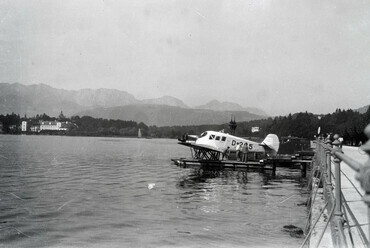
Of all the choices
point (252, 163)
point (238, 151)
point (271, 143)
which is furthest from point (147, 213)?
point (271, 143)

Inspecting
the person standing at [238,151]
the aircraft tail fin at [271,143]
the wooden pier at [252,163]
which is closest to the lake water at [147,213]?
the wooden pier at [252,163]

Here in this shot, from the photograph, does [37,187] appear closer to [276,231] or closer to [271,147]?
[276,231]

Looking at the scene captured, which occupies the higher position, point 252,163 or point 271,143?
point 271,143

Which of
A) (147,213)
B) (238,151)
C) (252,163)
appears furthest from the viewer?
(238,151)

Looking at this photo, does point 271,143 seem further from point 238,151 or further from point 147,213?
point 147,213

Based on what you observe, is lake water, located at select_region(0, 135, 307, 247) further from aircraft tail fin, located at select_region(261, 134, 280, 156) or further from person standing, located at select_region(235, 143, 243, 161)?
aircraft tail fin, located at select_region(261, 134, 280, 156)

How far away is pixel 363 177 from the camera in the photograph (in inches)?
67.4

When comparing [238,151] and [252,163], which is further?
[238,151]

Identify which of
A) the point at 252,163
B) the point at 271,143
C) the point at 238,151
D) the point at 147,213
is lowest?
the point at 147,213

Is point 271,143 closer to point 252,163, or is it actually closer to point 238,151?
point 238,151

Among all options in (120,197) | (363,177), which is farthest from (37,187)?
(363,177)

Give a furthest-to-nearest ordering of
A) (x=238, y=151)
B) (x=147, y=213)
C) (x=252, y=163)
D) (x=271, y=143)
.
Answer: (x=271, y=143)
(x=238, y=151)
(x=252, y=163)
(x=147, y=213)

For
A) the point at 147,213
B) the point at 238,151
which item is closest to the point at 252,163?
the point at 238,151

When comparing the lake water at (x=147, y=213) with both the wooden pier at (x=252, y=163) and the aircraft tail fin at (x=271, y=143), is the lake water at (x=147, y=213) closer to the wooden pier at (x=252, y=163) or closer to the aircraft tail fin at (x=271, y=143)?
the wooden pier at (x=252, y=163)
